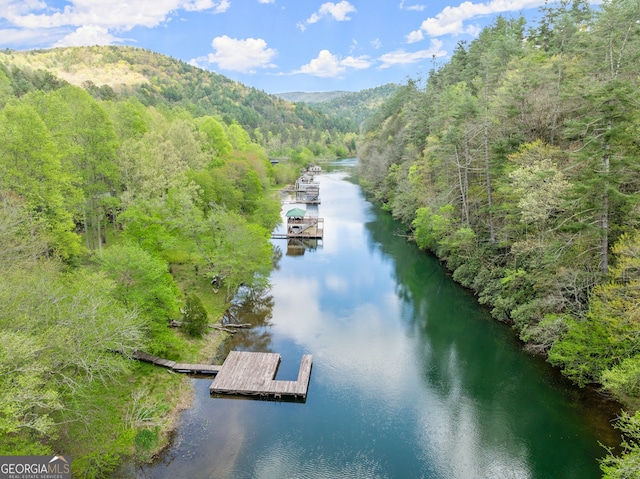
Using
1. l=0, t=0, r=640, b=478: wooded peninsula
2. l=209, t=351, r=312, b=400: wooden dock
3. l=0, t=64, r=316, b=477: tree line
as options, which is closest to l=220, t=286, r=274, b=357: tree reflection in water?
l=0, t=0, r=640, b=478: wooded peninsula

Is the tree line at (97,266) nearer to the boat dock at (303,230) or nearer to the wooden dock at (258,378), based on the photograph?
the wooden dock at (258,378)

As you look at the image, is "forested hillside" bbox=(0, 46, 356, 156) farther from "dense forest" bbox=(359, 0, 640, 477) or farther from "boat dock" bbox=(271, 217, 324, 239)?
"dense forest" bbox=(359, 0, 640, 477)

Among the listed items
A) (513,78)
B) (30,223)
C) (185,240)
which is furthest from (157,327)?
(513,78)

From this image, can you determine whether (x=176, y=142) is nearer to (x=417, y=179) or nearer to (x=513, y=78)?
(x=417, y=179)

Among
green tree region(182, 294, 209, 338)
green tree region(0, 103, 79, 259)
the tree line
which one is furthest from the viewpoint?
green tree region(182, 294, 209, 338)

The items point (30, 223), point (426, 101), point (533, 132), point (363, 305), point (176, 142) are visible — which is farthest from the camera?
point (426, 101)

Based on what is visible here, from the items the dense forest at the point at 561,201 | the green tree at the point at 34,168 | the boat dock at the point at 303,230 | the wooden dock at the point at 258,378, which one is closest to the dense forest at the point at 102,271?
the green tree at the point at 34,168
